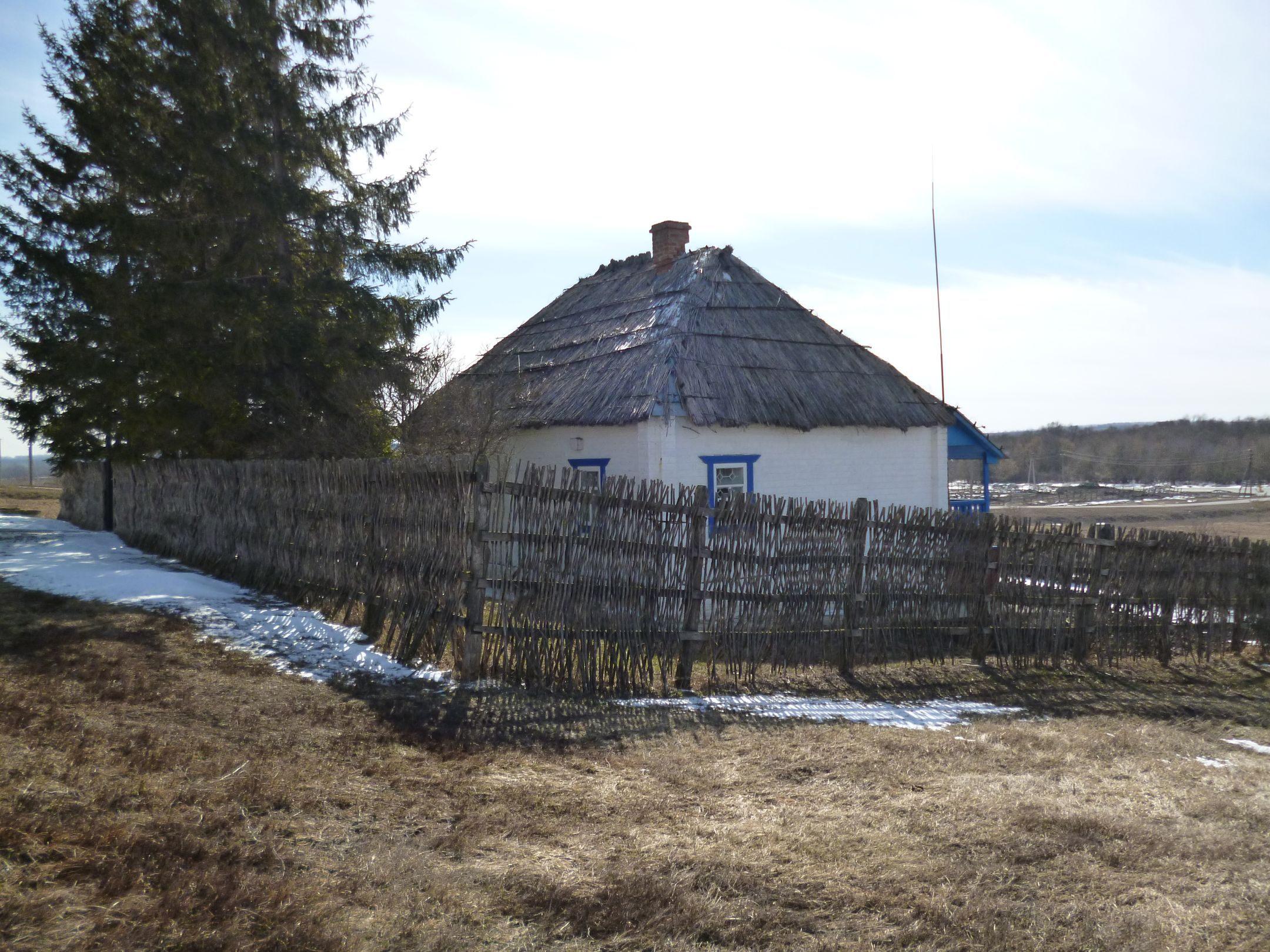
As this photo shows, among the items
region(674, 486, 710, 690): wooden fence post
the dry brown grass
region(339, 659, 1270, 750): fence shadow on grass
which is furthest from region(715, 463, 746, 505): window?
the dry brown grass

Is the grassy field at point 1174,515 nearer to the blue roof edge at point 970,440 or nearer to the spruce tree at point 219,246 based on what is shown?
the blue roof edge at point 970,440

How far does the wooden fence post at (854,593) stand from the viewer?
8.60 meters

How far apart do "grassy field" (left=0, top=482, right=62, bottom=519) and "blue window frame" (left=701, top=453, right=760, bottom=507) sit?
15.5 meters

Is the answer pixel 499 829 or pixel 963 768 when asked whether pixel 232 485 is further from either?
pixel 963 768

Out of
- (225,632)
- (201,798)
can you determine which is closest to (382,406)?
(225,632)

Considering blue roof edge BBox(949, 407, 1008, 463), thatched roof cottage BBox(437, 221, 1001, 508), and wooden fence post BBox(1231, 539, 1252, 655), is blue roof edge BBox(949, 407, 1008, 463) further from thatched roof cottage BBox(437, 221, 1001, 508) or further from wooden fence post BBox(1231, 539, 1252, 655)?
Answer: wooden fence post BBox(1231, 539, 1252, 655)

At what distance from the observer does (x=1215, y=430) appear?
69.7 metres

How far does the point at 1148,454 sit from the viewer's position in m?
66.9

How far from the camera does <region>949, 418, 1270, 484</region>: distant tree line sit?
59312 millimetres

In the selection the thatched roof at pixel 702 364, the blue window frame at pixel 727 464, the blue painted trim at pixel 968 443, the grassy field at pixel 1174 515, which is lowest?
the grassy field at pixel 1174 515

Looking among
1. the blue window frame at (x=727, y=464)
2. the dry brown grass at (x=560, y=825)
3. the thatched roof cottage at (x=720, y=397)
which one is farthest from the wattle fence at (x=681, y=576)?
the thatched roof cottage at (x=720, y=397)

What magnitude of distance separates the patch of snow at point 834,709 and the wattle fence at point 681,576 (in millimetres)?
439

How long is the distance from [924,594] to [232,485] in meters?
8.09

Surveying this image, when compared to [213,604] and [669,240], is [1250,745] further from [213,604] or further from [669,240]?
[669,240]
